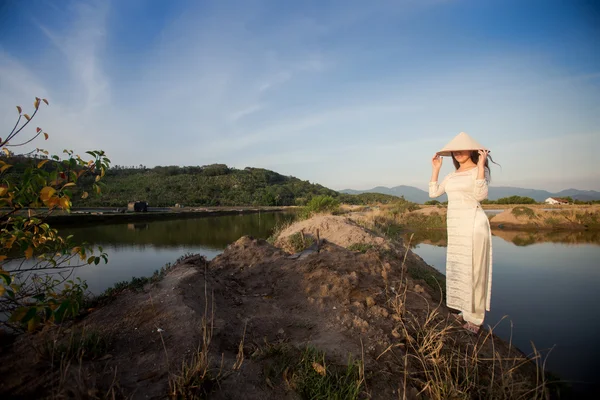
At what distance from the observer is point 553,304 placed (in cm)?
511

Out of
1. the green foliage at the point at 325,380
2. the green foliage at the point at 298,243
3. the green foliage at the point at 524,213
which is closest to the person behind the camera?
the green foliage at the point at 325,380

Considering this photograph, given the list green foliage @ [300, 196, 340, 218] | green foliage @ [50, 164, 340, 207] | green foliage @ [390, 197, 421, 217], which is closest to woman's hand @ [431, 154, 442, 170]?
green foliage @ [300, 196, 340, 218]

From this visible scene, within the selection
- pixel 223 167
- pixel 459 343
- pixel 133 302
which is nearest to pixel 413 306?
pixel 459 343

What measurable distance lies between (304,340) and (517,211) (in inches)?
697

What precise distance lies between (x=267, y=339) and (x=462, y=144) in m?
3.17

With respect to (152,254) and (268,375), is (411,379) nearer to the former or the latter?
(268,375)

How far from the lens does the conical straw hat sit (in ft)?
11.3

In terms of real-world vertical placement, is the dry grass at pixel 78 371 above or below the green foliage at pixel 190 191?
below

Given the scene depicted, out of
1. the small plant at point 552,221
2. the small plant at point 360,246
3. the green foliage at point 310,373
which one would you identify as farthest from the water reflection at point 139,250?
the small plant at point 552,221

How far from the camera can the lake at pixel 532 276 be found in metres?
3.90

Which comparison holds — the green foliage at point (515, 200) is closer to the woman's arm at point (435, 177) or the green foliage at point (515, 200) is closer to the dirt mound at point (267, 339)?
the dirt mound at point (267, 339)

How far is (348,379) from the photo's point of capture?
2480 millimetres

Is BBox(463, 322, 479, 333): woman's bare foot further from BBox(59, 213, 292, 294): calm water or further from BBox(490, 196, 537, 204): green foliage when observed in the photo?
BBox(490, 196, 537, 204): green foliage

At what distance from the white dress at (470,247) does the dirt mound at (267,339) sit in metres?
0.35
